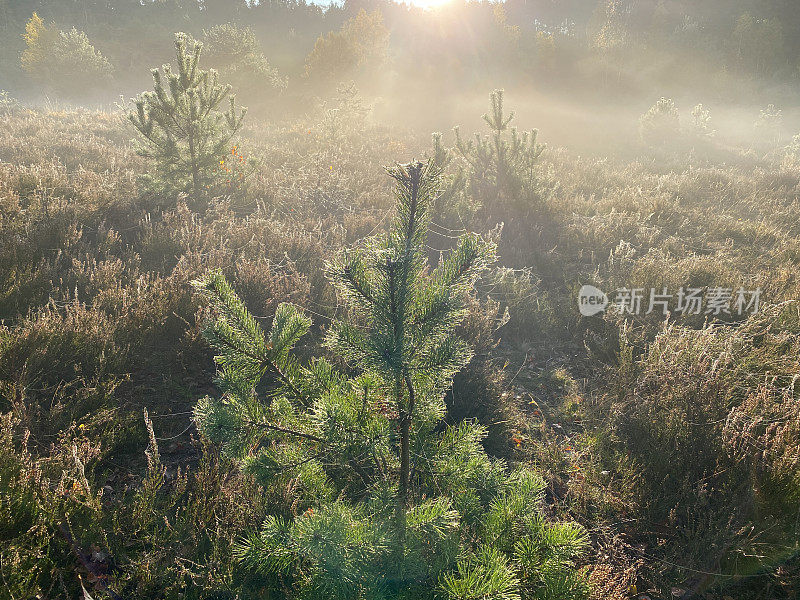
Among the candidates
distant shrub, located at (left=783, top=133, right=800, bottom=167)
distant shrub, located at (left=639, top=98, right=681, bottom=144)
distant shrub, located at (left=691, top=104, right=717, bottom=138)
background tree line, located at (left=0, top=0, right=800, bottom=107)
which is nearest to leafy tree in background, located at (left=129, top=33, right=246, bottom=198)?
background tree line, located at (left=0, top=0, right=800, bottom=107)

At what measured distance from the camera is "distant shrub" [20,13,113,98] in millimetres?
25109

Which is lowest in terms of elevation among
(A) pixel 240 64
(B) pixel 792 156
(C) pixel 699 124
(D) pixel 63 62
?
(B) pixel 792 156

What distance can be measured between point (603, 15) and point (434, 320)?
54953 mm

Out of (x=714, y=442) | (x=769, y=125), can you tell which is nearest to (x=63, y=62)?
(x=714, y=442)

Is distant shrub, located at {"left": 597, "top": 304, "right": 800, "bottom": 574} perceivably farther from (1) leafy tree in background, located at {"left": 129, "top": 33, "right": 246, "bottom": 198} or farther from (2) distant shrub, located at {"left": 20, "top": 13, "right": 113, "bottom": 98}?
(2) distant shrub, located at {"left": 20, "top": 13, "right": 113, "bottom": 98}

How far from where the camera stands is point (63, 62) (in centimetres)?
2519

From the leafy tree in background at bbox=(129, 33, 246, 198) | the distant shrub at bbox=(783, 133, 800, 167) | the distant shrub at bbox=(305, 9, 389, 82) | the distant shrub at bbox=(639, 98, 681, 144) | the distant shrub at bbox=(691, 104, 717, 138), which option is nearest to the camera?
the leafy tree in background at bbox=(129, 33, 246, 198)

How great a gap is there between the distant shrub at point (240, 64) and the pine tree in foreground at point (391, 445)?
24324mm

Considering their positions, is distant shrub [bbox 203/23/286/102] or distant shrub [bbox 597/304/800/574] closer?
distant shrub [bbox 597/304/800/574]

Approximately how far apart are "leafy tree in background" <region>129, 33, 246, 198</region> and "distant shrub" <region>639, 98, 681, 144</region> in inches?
724

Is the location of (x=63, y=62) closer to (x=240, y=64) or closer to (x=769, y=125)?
(x=240, y=64)

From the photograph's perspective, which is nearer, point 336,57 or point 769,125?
point 336,57

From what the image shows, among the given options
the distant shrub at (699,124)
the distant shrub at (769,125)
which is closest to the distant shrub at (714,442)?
the distant shrub at (699,124)

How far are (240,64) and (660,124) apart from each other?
66.5ft
